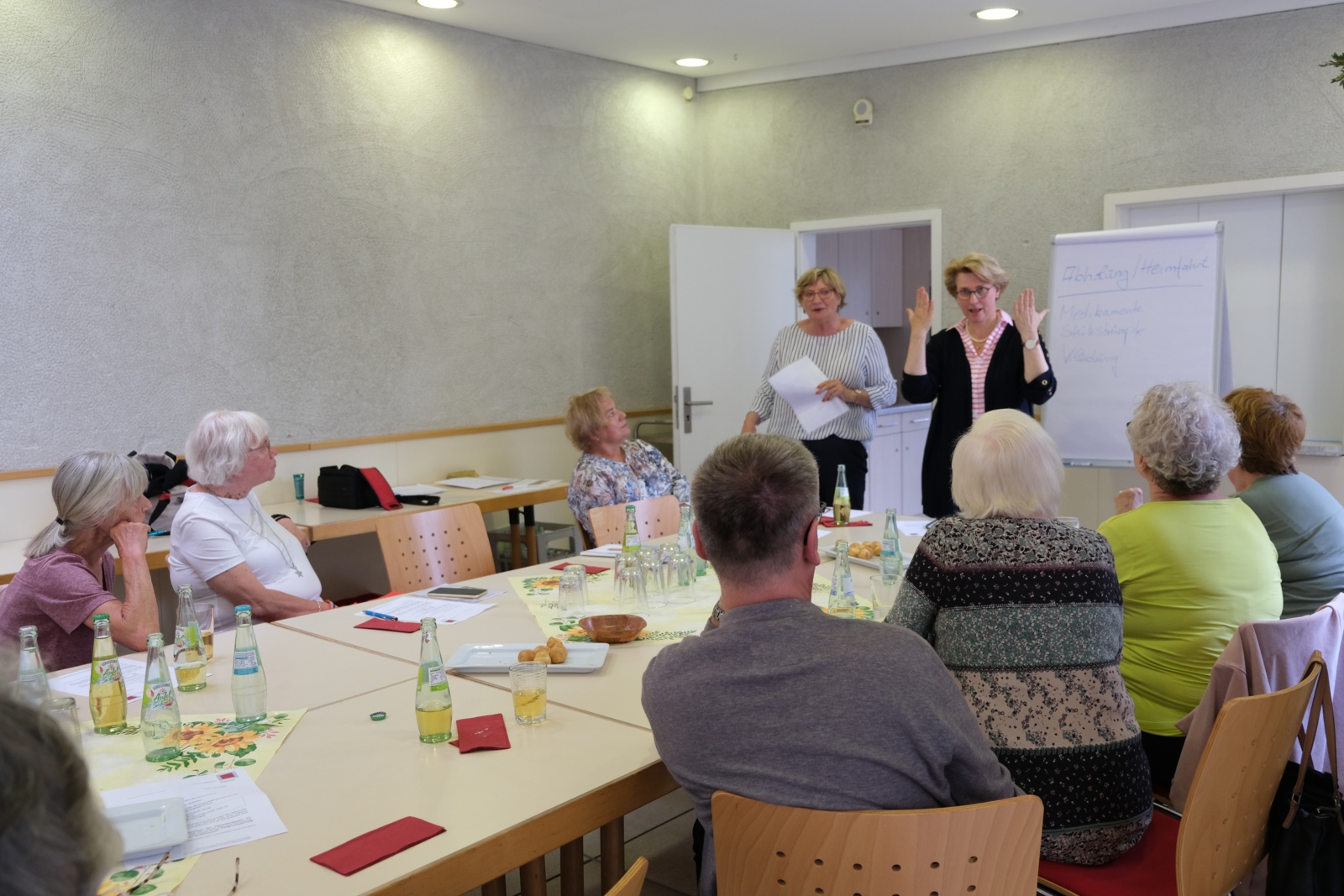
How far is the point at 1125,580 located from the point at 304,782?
5.45 ft

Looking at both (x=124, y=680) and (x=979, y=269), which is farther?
(x=979, y=269)

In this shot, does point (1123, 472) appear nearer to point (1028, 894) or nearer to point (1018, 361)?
point (1018, 361)

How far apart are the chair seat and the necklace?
226cm

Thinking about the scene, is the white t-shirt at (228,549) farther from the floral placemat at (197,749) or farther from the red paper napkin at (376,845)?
the red paper napkin at (376,845)

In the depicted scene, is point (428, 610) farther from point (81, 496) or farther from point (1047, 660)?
point (1047, 660)

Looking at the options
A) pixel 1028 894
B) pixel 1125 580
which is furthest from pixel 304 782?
pixel 1125 580

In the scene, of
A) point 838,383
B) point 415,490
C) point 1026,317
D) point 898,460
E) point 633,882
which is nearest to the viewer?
point 633,882

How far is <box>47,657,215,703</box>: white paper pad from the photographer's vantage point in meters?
2.12

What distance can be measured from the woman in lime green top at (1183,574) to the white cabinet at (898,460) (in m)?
4.01

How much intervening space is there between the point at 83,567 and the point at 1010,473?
2.11 meters

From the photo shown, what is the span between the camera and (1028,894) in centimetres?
136

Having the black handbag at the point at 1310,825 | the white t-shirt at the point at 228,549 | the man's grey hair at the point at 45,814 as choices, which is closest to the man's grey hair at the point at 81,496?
the white t-shirt at the point at 228,549

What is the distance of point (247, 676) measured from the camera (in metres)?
1.94

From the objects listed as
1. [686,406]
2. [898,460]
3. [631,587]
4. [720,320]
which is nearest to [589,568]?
[631,587]
